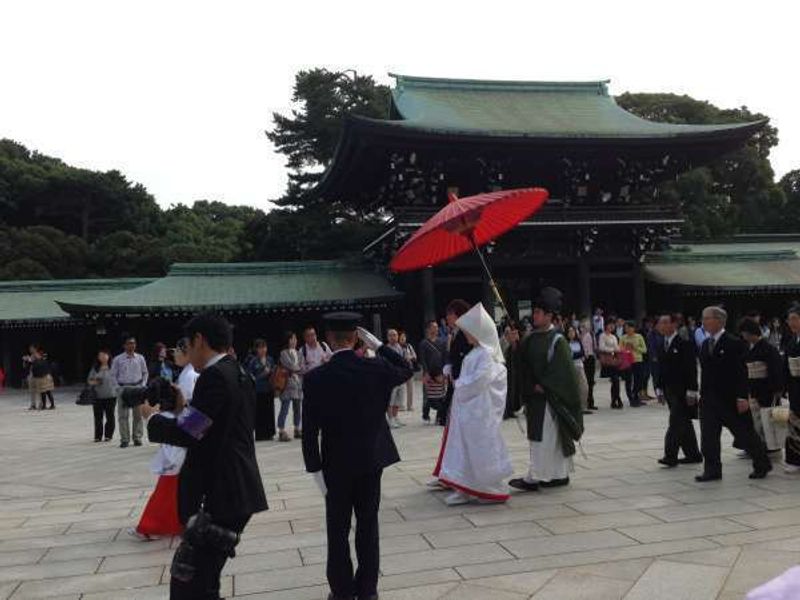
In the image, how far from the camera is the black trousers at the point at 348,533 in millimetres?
3676

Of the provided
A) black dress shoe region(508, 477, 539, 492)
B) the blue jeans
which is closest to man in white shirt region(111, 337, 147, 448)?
the blue jeans

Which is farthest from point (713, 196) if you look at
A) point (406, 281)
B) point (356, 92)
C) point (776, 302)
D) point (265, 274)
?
point (265, 274)

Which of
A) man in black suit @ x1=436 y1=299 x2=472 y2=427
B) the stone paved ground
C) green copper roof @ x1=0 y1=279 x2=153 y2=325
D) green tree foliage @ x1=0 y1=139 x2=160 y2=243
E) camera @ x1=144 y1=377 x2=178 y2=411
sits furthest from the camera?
green tree foliage @ x1=0 y1=139 x2=160 y2=243

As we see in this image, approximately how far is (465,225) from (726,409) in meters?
2.97

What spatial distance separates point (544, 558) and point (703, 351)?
10.2 feet

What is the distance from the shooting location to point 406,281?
21.5 m

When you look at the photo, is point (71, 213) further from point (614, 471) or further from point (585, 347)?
point (614, 471)

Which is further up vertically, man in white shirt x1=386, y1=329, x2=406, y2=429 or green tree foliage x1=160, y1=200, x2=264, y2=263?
green tree foliage x1=160, y1=200, x2=264, y2=263

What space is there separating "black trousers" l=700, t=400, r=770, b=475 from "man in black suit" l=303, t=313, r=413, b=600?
12.8 feet

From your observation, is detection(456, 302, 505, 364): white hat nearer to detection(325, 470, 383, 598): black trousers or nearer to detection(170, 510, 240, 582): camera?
detection(325, 470, 383, 598): black trousers

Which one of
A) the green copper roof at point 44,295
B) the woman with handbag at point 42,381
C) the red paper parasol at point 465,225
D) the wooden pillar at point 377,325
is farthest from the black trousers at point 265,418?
the green copper roof at point 44,295

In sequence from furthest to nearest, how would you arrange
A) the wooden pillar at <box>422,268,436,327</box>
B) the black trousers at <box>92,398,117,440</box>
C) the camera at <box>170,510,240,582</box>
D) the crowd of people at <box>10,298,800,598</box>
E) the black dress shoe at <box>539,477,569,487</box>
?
1. the wooden pillar at <box>422,268,436,327</box>
2. the black trousers at <box>92,398,117,440</box>
3. the black dress shoe at <box>539,477,569,487</box>
4. the crowd of people at <box>10,298,800,598</box>
5. the camera at <box>170,510,240,582</box>

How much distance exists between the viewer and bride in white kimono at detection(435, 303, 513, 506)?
18.9ft

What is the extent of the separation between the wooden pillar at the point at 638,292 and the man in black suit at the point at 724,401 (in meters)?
15.0
